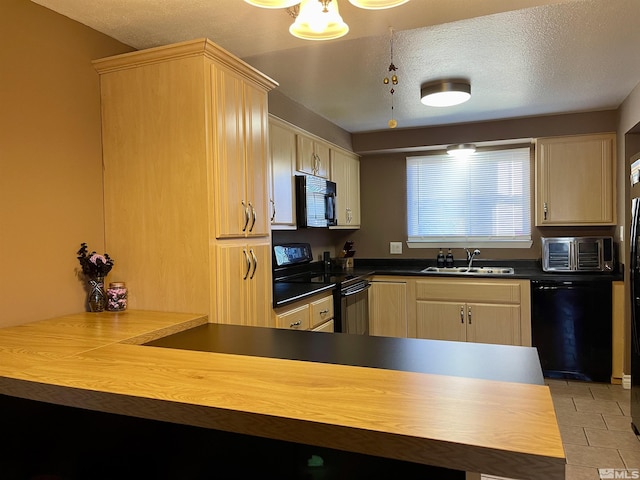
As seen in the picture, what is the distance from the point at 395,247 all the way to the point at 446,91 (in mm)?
2225

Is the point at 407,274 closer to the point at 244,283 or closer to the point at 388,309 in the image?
the point at 388,309

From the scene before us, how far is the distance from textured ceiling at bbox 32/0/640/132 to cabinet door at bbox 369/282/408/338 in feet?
5.44

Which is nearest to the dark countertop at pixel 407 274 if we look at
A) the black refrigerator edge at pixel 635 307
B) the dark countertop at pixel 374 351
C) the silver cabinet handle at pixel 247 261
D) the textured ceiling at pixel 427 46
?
the silver cabinet handle at pixel 247 261

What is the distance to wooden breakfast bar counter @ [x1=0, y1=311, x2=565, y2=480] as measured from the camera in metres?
0.87

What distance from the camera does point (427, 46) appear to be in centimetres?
256

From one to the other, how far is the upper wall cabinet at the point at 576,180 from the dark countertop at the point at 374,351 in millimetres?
3019

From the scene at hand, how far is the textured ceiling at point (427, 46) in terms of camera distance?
6.42 feet

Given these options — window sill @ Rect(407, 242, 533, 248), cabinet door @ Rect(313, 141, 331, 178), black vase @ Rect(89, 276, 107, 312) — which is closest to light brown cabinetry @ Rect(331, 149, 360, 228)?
cabinet door @ Rect(313, 141, 331, 178)

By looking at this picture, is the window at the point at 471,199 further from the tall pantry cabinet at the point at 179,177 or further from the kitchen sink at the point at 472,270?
the tall pantry cabinet at the point at 179,177

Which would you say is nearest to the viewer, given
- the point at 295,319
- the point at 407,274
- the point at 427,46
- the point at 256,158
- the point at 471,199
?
the point at 256,158

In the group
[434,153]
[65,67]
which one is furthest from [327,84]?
[434,153]

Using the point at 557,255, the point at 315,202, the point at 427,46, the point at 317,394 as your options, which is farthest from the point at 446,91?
the point at 317,394

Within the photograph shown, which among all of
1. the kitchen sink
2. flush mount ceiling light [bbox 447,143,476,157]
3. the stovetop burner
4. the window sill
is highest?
flush mount ceiling light [bbox 447,143,476,157]

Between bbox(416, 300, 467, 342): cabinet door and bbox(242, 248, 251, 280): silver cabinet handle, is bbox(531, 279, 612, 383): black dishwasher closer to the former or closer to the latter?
bbox(416, 300, 467, 342): cabinet door
